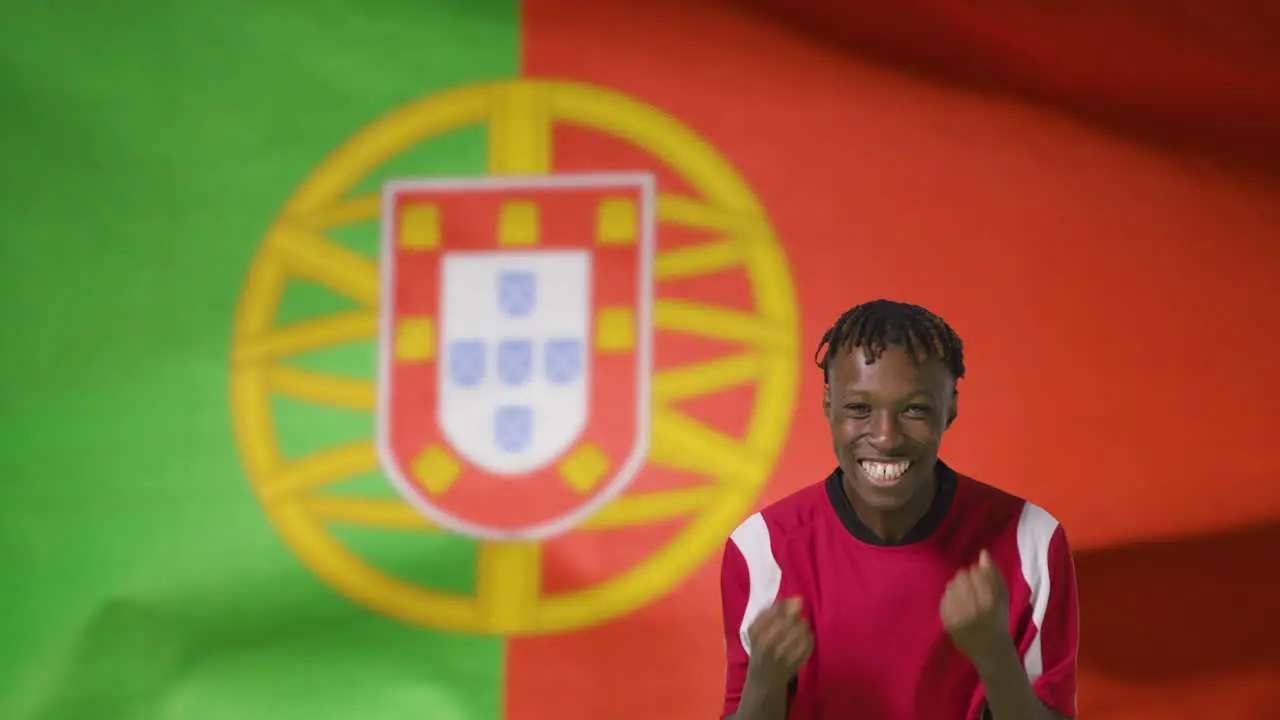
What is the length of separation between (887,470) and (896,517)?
55mm

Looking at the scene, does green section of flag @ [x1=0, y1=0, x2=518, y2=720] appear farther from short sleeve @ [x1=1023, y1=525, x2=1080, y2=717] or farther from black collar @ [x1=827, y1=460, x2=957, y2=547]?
short sleeve @ [x1=1023, y1=525, x2=1080, y2=717]

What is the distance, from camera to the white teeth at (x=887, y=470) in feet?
3.26

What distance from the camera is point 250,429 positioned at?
5.25ft

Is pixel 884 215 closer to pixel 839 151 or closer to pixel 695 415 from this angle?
pixel 839 151

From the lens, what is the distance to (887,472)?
1.00 meters

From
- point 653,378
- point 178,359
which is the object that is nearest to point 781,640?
point 653,378

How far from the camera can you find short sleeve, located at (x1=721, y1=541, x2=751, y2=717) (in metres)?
1.05

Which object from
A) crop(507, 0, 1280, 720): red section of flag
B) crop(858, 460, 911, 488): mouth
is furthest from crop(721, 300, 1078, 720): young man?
crop(507, 0, 1280, 720): red section of flag

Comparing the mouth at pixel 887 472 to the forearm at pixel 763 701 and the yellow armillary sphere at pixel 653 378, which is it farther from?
the yellow armillary sphere at pixel 653 378

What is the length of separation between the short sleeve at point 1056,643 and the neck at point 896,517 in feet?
0.34

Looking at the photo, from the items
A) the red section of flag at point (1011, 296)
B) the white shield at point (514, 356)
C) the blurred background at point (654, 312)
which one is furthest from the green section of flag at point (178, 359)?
the red section of flag at point (1011, 296)

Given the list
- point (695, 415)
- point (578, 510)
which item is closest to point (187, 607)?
point (578, 510)

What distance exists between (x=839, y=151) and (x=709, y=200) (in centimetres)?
17

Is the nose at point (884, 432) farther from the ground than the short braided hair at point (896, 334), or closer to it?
closer to it
